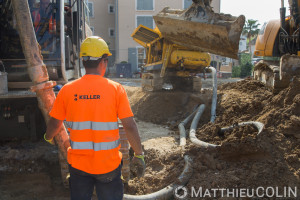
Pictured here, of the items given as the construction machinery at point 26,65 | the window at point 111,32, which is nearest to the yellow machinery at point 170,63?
the construction machinery at point 26,65

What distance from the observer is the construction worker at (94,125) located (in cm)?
238

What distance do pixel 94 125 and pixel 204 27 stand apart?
20.2 ft

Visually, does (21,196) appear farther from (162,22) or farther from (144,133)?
(162,22)

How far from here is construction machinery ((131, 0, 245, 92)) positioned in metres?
7.63

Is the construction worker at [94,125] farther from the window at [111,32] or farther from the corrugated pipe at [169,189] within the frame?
the window at [111,32]

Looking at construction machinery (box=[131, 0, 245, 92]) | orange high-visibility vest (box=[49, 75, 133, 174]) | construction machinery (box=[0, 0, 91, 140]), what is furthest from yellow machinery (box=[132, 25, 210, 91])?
orange high-visibility vest (box=[49, 75, 133, 174])

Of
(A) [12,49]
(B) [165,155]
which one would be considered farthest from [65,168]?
(A) [12,49]

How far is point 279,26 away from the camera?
8203mm

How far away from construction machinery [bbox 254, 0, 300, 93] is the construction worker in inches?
214

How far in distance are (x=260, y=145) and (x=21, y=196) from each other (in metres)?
3.26

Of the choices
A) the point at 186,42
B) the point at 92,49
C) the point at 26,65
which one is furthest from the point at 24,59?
the point at 186,42

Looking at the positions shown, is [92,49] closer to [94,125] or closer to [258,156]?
[94,125]

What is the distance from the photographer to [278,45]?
27.3 feet

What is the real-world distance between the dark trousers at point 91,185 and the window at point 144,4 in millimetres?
31620
